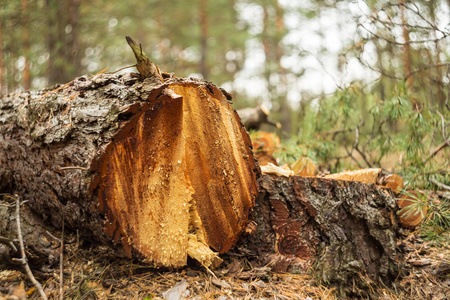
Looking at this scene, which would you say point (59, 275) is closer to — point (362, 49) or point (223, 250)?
point (223, 250)

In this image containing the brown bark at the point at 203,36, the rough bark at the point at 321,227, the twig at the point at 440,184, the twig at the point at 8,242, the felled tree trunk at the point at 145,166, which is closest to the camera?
the twig at the point at 8,242

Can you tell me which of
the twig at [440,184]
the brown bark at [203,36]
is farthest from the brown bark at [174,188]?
the brown bark at [203,36]

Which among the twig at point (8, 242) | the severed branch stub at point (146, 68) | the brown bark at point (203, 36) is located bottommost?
the twig at point (8, 242)

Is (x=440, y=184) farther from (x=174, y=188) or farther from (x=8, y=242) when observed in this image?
(x=8, y=242)

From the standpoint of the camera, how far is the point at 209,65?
1047 centimetres

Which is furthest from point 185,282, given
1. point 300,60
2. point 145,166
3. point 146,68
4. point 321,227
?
point 300,60

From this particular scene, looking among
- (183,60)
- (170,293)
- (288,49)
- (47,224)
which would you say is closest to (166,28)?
(183,60)

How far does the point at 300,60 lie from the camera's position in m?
8.57

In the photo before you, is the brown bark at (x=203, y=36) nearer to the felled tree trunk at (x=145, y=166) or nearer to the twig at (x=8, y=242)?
the felled tree trunk at (x=145, y=166)

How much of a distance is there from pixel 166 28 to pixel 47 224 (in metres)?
8.85

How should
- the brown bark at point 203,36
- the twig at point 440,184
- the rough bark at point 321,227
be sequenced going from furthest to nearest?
1. the brown bark at point 203,36
2. the twig at point 440,184
3. the rough bark at point 321,227

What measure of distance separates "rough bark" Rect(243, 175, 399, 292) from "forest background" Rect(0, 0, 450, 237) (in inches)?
20.8

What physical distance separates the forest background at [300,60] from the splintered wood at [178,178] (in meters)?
0.64

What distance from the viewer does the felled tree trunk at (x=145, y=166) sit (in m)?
1.46
